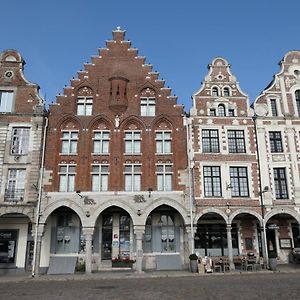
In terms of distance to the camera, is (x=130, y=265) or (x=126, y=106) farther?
(x=126, y=106)

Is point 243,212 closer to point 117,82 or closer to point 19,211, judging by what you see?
point 117,82

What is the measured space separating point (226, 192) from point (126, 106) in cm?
997

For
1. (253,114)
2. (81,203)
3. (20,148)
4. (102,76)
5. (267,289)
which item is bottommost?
(267,289)

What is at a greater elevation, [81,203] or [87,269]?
[81,203]

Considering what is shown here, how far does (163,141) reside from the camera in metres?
26.5

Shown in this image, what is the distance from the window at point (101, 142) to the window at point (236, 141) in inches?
367

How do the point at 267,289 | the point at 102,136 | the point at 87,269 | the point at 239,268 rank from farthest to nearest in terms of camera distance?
1. the point at 102,136
2. the point at 239,268
3. the point at 87,269
4. the point at 267,289

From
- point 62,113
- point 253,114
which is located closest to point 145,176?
point 62,113

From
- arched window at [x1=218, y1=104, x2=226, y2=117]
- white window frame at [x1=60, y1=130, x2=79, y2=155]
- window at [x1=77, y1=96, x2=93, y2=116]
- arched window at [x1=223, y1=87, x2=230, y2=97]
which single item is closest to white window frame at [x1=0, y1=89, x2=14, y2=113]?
white window frame at [x1=60, y1=130, x2=79, y2=155]

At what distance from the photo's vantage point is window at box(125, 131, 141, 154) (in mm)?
26242

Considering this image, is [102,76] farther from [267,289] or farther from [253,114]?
[267,289]

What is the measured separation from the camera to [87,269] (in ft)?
75.0

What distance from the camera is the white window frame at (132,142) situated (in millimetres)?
26234

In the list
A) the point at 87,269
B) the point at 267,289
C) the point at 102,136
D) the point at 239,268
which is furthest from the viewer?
the point at 102,136
